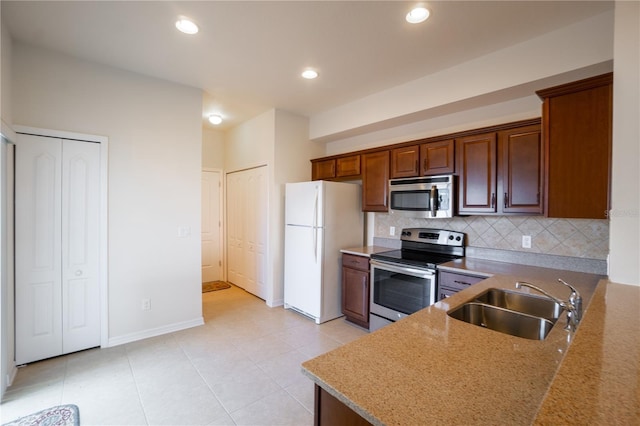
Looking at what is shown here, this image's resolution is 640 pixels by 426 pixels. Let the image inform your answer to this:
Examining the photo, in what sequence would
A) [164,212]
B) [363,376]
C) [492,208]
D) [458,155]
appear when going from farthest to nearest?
[164,212], [458,155], [492,208], [363,376]

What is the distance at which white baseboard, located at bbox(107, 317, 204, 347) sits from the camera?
9.87 ft

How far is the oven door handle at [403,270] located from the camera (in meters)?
2.75

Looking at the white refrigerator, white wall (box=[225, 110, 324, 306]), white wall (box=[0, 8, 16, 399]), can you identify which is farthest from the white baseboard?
the white refrigerator

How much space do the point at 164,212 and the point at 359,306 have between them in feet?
8.07

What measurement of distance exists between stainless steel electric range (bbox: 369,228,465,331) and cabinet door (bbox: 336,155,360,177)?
1.02 m

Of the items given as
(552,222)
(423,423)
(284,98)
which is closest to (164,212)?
(284,98)

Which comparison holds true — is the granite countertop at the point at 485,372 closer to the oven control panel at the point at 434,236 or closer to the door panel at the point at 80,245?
the oven control panel at the point at 434,236

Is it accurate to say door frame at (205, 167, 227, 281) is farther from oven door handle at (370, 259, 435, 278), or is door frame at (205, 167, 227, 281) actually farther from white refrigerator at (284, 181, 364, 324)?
oven door handle at (370, 259, 435, 278)

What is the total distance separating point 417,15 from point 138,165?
294 centimetres

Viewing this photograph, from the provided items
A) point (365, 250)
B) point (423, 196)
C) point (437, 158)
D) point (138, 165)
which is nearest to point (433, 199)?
point (423, 196)

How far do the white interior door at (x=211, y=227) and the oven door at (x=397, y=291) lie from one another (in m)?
3.36

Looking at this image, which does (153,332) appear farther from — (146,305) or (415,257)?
(415,257)

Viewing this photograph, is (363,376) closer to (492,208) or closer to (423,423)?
(423,423)

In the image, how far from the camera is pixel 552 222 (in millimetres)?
2582
